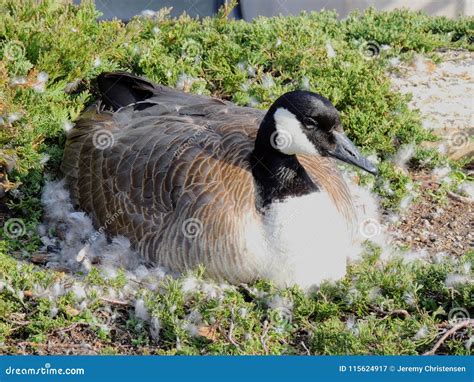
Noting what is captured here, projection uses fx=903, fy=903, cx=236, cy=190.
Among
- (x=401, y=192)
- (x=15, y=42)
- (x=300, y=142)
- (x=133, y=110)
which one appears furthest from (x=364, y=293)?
(x=15, y=42)

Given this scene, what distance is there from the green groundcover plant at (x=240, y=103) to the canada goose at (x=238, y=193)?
0.62 ft

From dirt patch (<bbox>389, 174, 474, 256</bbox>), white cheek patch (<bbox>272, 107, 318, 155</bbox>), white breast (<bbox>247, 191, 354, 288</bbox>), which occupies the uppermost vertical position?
white cheek patch (<bbox>272, 107, 318, 155</bbox>)

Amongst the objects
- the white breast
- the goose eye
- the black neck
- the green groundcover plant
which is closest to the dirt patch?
the green groundcover plant

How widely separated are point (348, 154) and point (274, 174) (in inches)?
17.8

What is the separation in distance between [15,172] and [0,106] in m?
0.58

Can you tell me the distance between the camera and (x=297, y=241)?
523 centimetres

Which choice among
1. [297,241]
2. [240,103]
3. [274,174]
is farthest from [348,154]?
[240,103]

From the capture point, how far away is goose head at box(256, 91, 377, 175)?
525 cm

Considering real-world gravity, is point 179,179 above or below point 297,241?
above

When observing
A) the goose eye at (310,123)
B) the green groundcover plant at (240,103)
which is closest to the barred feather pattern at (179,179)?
the green groundcover plant at (240,103)

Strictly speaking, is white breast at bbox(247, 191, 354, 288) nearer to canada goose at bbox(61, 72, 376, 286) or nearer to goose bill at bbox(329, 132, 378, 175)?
canada goose at bbox(61, 72, 376, 286)

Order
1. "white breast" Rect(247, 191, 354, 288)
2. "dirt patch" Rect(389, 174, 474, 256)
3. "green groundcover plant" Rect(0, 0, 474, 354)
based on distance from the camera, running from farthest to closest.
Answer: "dirt patch" Rect(389, 174, 474, 256)
"white breast" Rect(247, 191, 354, 288)
"green groundcover plant" Rect(0, 0, 474, 354)

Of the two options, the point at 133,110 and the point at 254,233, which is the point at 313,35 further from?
the point at 254,233

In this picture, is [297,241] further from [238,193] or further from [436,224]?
[436,224]
